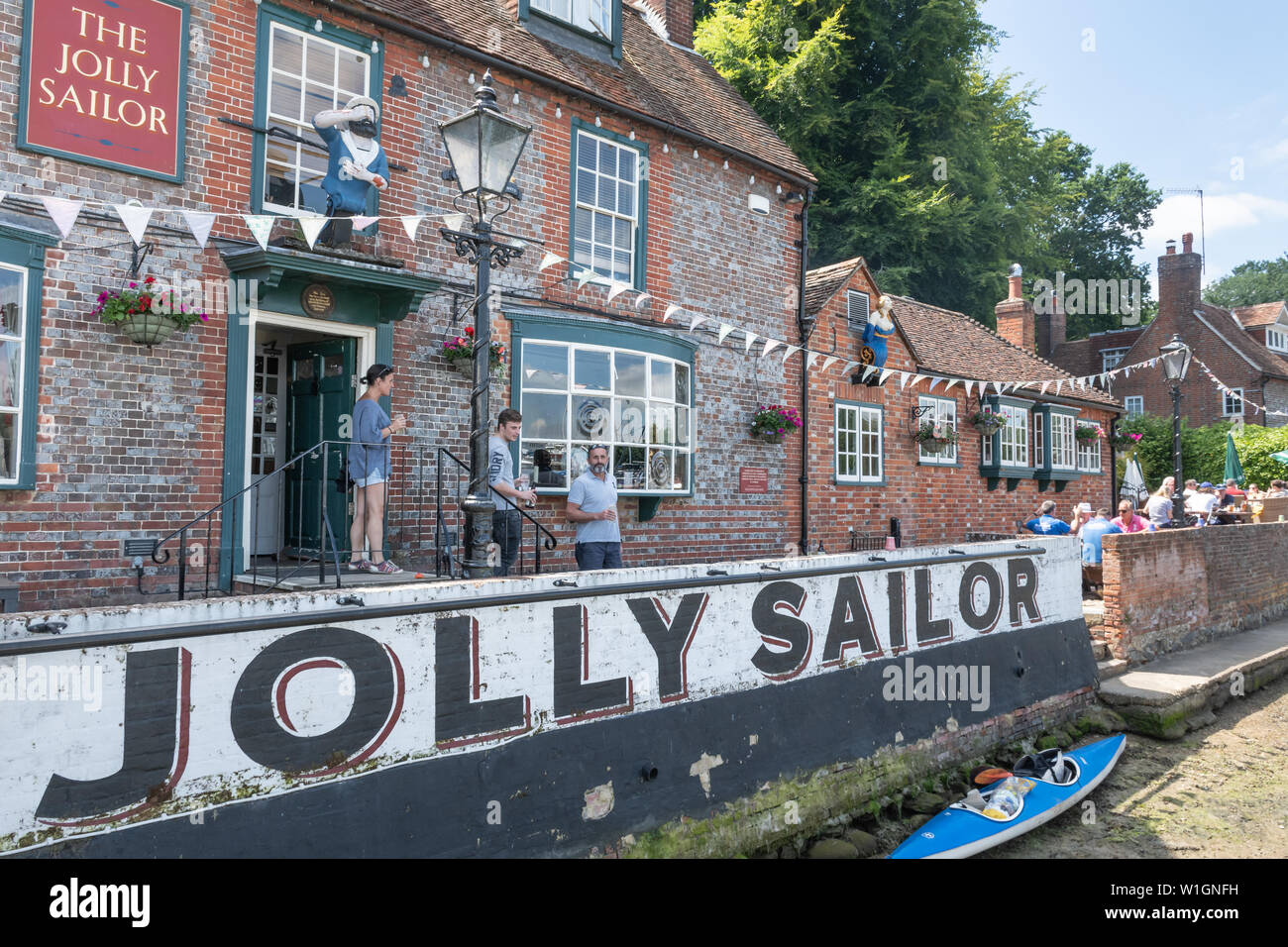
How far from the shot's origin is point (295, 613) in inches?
156

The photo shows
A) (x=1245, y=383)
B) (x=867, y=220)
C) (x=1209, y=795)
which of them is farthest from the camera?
(x=1245, y=383)

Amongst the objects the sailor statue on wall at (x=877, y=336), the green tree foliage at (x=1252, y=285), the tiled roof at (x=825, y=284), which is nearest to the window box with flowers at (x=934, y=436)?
the sailor statue on wall at (x=877, y=336)

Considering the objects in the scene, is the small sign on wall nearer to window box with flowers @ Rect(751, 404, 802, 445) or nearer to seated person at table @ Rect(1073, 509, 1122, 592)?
window box with flowers @ Rect(751, 404, 802, 445)

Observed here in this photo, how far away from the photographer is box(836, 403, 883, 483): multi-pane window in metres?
13.5

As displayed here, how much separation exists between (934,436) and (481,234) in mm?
11043

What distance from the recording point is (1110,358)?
131ft

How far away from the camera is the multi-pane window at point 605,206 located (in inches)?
406

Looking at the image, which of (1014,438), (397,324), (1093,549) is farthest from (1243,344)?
(397,324)

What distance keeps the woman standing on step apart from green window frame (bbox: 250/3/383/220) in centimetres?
200

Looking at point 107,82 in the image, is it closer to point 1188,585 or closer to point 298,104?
point 298,104

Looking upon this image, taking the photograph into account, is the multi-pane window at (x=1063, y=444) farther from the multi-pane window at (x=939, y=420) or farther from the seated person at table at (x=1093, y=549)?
the seated person at table at (x=1093, y=549)
